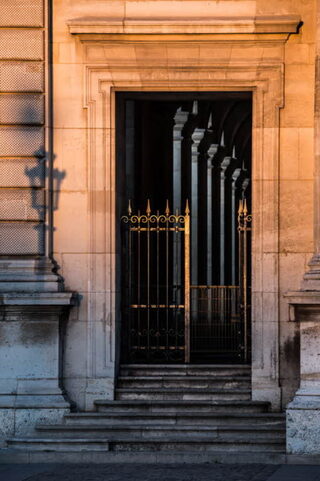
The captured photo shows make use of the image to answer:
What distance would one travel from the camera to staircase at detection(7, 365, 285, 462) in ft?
64.9

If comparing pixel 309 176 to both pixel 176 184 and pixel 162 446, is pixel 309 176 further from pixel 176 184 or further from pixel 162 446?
pixel 176 184

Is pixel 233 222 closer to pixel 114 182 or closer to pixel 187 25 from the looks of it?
pixel 114 182

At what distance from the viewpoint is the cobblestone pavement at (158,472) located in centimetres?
1791

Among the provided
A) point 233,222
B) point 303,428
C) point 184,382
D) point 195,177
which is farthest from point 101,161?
point 233,222

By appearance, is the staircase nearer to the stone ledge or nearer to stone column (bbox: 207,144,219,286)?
the stone ledge

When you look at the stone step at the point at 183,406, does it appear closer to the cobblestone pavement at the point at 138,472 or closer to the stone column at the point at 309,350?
the stone column at the point at 309,350

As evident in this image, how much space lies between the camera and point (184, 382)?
2122 centimetres

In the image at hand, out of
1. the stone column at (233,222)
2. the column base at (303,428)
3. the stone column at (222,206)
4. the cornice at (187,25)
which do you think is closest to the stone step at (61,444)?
the column base at (303,428)

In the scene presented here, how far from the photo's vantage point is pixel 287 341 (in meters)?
20.9

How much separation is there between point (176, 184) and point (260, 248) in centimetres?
1852

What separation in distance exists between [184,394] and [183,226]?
573 inches

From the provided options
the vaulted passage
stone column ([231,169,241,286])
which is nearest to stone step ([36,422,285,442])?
the vaulted passage

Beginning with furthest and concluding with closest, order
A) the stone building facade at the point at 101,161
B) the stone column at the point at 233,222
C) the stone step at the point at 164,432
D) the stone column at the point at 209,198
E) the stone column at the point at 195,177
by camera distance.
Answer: the stone column at the point at 233,222, the stone column at the point at 209,198, the stone column at the point at 195,177, the stone building facade at the point at 101,161, the stone step at the point at 164,432

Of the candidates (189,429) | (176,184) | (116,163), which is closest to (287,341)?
(189,429)
